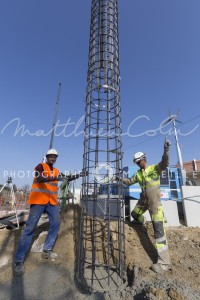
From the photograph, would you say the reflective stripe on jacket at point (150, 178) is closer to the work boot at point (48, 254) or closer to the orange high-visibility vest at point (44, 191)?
the orange high-visibility vest at point (44, 191)

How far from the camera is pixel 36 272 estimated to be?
12.9 ft

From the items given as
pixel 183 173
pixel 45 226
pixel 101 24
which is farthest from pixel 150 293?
pixel 183 173

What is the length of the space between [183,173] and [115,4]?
754cm

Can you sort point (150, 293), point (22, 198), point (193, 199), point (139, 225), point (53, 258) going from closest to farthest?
point (150, 293), point (53, 258), point (139, 225), point (193, 199), point (22, 198)

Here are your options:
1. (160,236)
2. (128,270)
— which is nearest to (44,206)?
(128,270)

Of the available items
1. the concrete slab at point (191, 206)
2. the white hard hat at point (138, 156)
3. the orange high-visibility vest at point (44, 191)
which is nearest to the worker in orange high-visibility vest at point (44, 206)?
the orange high-visibility vest at point (44, 191)

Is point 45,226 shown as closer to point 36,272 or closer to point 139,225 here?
point 36,272

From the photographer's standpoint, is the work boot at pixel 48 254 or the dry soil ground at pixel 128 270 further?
the work boot at pixel 48 254

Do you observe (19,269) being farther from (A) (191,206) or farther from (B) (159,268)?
(A) (191,206)

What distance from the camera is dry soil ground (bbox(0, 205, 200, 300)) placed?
3.30m

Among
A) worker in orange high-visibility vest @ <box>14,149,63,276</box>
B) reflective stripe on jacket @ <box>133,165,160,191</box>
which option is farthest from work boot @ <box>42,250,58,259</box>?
reflective stripe on jacket @ <box>133,165,160,191</box>

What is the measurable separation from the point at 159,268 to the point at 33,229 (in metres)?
2.38

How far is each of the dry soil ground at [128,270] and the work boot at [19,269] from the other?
77mm

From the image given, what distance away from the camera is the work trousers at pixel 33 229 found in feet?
13.1
